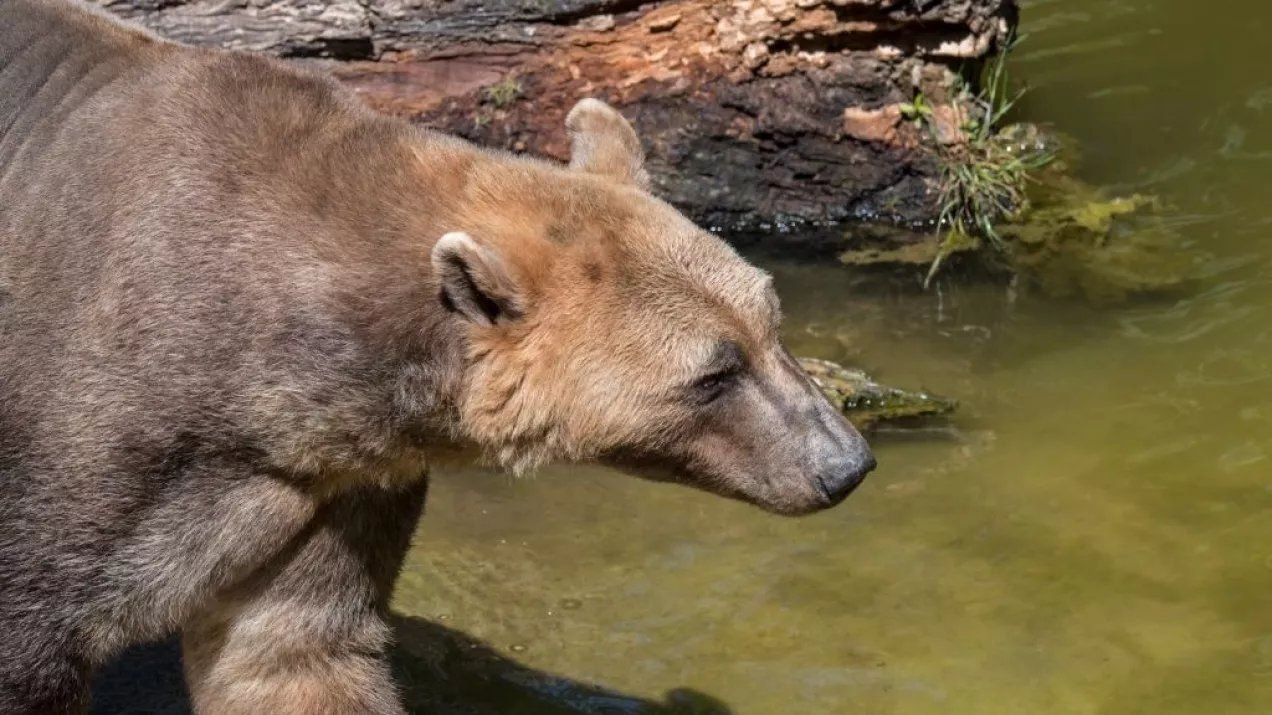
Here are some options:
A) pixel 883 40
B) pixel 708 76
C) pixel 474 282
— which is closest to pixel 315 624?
pixel 474 282

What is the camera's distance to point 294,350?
196 inches

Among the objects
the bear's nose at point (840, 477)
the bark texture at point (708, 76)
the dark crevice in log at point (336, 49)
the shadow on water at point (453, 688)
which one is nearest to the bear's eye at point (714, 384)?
the bear's nose at point (840, 477)

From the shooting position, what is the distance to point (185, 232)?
5.11m

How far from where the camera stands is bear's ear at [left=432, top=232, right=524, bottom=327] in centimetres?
483

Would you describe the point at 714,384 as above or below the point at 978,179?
above

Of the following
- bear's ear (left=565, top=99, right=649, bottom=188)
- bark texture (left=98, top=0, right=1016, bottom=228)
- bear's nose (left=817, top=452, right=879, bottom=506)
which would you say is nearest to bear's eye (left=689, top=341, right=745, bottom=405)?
bear's nose (left=817, top=452, right=879, bottom=506)

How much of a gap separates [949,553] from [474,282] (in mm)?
3135

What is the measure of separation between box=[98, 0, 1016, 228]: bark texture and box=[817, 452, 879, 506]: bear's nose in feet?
16.1

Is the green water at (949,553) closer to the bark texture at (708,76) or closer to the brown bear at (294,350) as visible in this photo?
the bark texture at (708,76)

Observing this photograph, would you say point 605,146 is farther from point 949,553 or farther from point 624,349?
point 949,553

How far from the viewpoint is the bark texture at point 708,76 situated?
9625mm

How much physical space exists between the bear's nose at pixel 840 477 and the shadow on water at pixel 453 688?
1.48 m

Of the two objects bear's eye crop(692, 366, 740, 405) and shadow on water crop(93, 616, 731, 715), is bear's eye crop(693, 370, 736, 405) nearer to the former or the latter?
bear's eye crop(692, 366, 740, 405)

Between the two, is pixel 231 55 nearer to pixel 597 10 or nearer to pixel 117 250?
pixel 117 250
